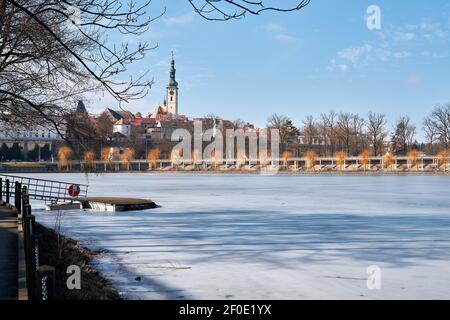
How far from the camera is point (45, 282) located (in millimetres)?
4816

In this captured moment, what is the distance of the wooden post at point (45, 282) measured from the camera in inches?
188

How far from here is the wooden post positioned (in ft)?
15.6

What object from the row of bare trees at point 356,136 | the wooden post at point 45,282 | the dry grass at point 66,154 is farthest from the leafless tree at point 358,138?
the wooden post at point 45,282

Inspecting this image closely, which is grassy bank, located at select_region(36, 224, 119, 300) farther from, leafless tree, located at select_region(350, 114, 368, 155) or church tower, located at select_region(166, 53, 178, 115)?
church tower, located at select_region(166, 53, 178, 115)

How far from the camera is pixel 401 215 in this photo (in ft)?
61.5

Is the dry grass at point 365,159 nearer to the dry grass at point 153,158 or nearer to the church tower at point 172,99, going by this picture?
the dry grass at point 153,158

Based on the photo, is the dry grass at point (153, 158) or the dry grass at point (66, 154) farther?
the dry grass at point (153, 158)

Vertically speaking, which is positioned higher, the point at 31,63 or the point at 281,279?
the point at 31,63

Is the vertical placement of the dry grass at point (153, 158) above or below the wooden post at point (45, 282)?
above

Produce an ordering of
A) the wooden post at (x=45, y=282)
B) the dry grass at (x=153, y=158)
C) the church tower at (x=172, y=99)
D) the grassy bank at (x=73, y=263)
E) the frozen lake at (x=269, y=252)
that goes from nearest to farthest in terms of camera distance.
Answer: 1. the wooden post at (x=45, y=282)
2. the grassy bank at (x=73, y=263)
3. the frozen lake at (x=269, y=252)
4. the dry grass at (x=153, y=158)
5. the church tower at (x=172, y=99)

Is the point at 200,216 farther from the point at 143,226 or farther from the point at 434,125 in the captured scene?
the point at 434,125
